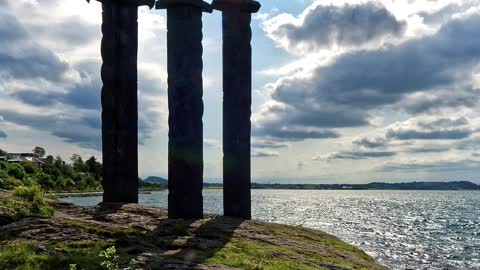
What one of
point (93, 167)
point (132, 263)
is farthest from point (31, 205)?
point (93, 167)

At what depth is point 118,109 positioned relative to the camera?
2555 centimetres

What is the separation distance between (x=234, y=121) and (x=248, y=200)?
13.7ft

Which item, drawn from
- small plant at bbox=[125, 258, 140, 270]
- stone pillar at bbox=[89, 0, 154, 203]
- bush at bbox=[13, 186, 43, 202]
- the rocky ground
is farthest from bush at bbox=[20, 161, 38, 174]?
small plant at bbox=[125, 258, 140, 270]

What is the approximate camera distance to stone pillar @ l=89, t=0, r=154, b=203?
25.4 metres

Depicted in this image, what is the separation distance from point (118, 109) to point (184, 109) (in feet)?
13.6

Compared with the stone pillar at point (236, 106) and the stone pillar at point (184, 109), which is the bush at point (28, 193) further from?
the stone pillar at point (236, 106)

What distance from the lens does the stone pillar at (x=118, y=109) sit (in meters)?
25.4

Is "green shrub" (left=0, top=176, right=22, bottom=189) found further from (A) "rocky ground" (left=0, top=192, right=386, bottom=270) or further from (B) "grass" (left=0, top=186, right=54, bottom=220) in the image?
(B) "grass" (left=0, top=186, right=54, bottom=220)

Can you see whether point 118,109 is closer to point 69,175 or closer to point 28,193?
point 28,193

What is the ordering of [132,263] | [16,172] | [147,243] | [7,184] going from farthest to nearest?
[16,172] → [7,184] → [147,243] → [132,263]

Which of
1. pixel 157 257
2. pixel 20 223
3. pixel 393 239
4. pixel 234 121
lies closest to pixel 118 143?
pixel 234 121

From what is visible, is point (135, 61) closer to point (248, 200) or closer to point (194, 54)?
point (194, 54)

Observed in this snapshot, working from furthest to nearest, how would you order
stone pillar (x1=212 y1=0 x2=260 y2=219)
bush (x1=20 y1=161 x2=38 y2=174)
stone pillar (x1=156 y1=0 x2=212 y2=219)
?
bush (x1=20 y1=161 x2=38 y2=174) < stone pillar (x1=212 y1=0 x2=260 y2=219) < stone pillar (x1=156 y1=0 x2=212 y2=219)

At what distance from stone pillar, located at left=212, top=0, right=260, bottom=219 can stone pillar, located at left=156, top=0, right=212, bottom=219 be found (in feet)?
6.22
